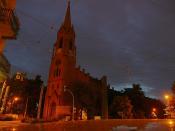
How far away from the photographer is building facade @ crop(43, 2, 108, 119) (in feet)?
193

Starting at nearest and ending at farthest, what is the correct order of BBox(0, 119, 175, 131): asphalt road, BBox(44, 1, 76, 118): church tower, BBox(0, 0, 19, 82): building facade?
1. BBox(0, 0, 19, 82): building facade
2. BBox(0, 119, 175, 131): asphalt road
3. BBox(44, 1, 76, 118): church tower

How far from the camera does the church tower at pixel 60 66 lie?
62000mm

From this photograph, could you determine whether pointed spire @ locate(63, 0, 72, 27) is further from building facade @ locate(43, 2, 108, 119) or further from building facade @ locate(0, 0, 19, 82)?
building facade @ locate(0, 0, 19, 82)

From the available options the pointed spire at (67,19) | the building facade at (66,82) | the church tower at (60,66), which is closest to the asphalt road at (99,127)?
the building facade at (66,82)

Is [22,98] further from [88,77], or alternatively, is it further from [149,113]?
[149,113]

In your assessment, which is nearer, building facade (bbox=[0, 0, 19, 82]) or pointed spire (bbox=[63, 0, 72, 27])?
building facade (bbox=[0, 0, 19, 82])

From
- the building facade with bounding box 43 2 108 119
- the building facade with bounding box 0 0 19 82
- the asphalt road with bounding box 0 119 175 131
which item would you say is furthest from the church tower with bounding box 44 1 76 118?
the building facade with bounding box 0 0 19 82

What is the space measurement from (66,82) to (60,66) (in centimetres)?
588

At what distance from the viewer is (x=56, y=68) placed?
67.6 metres

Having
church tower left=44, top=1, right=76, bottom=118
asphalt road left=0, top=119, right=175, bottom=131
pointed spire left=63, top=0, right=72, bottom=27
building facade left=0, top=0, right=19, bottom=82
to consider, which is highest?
pointed spire left=63, top=0, right=72, bottom=27

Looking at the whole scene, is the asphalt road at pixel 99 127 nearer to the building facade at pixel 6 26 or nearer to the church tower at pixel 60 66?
the building facade at pixel 6 26

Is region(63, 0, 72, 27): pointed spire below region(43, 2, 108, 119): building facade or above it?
above

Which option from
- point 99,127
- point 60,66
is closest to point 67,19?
point 60,66

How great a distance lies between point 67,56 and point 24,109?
60.9 ft
